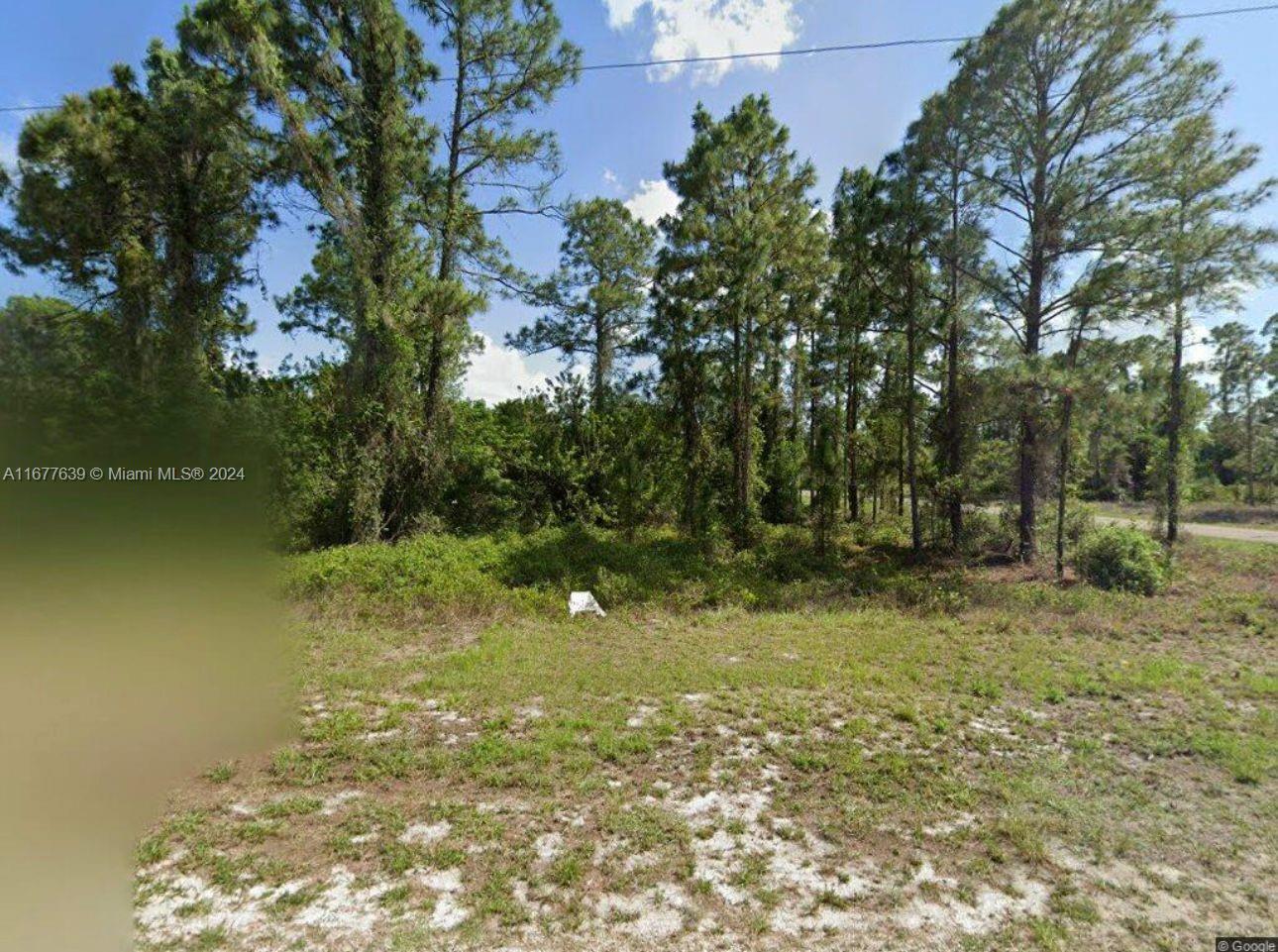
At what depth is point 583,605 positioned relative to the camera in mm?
9109

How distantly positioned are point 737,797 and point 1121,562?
11516 millimetres

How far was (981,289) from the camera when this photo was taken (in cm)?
1330

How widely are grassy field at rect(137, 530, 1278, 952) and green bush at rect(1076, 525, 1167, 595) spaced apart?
2.58m

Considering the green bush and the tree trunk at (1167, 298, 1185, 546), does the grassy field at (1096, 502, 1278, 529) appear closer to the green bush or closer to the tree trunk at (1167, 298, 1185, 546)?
the tree trunk at (1167, 298, 1185, 546)

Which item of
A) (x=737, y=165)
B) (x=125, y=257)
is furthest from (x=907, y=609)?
(x=125, y=257)

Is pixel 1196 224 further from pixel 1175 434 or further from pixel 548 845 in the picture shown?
pixel 548 845

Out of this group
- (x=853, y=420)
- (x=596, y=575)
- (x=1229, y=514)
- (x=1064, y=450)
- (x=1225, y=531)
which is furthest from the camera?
(x=1229, y=514)

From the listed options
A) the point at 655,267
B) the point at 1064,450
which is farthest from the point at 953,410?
the point at 655,267

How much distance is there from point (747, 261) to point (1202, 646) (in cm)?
1155

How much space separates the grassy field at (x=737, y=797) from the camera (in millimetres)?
2641

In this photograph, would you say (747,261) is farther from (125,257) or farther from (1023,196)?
(125,257)

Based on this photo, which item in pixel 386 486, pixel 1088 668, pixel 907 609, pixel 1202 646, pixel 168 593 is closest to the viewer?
pixel 168 593

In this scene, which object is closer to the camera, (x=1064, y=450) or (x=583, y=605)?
(x=583, y=605)

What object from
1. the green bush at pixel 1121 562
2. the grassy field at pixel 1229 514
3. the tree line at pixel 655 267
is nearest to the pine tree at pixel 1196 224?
the tree line at pixel 655 267
